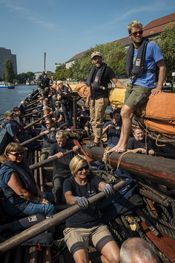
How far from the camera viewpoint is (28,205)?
4535 millimetres

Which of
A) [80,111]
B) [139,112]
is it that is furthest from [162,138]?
[80,111]

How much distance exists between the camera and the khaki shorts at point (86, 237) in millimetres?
3930

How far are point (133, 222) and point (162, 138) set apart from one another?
1535 millimetres

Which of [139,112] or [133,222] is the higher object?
[139,112]

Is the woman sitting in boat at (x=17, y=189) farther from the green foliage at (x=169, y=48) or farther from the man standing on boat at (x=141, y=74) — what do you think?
the green foliage at (x=169, y=48)

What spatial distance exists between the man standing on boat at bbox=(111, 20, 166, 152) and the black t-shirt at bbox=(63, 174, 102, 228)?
0.60 m

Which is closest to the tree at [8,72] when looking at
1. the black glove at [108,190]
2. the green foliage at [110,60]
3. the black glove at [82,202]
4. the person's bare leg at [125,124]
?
the green foliage at [110,60]

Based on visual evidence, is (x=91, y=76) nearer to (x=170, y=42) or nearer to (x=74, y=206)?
(x=74, y=206)

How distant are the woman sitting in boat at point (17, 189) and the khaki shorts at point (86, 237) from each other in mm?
713

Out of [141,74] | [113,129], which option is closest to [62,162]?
[113,129]

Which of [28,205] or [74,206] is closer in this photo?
[74,206]

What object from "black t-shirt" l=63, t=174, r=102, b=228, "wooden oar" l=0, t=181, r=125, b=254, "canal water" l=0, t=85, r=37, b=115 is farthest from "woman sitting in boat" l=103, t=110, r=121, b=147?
"canal water" l=0, t=85, r=37, b=115

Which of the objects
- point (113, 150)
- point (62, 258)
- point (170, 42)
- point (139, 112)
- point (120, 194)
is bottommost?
point (62, 258)

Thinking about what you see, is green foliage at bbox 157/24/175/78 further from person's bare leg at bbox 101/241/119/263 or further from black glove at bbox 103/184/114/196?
person's bare leg at bbox 101/241/119/263
